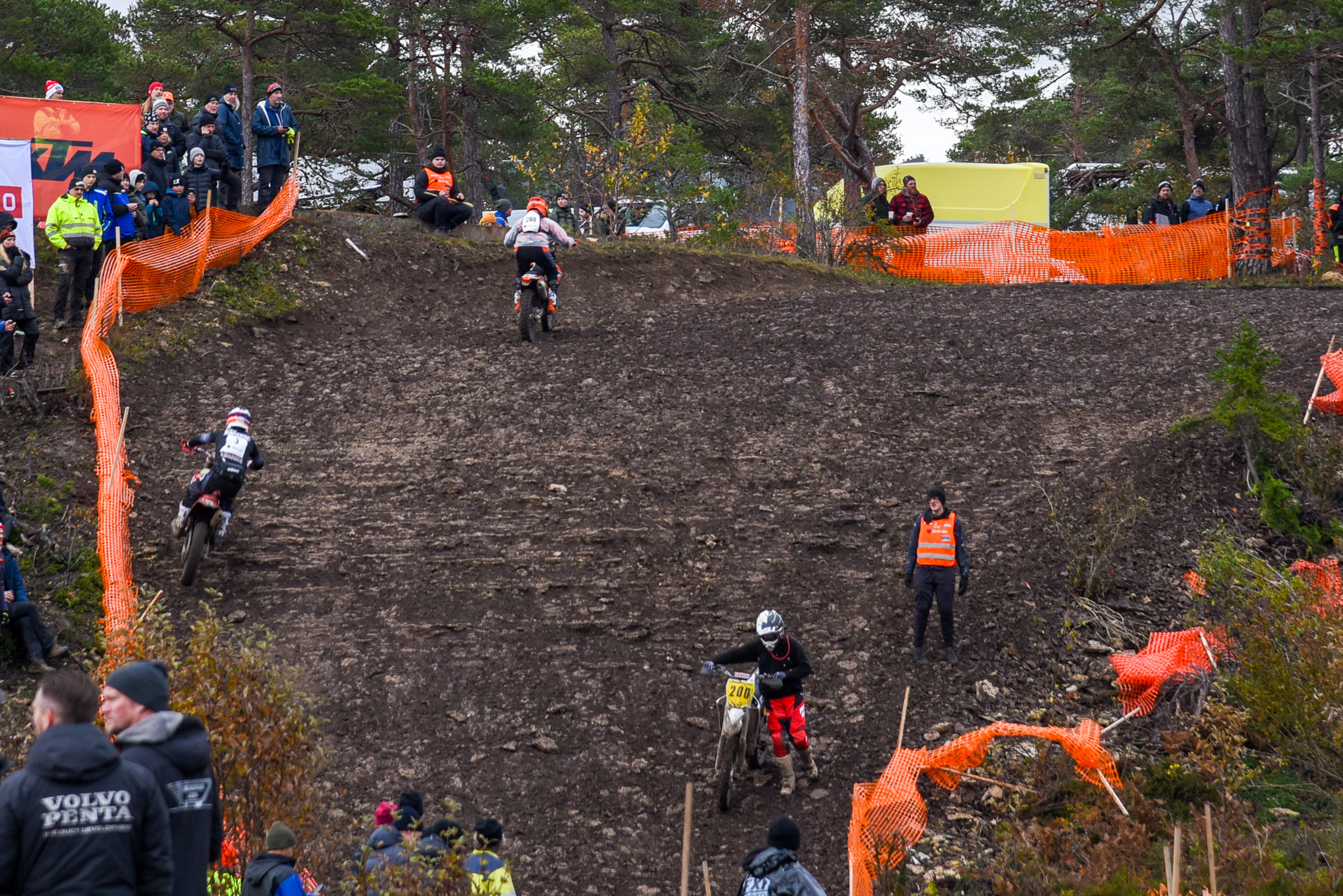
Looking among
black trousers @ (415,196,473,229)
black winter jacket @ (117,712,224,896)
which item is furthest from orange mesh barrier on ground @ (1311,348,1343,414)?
black trousers @ (415,196,473,229)

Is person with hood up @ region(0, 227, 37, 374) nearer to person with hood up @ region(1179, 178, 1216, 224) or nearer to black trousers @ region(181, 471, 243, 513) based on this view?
black trousers @ region(181, 471, 243, 513)

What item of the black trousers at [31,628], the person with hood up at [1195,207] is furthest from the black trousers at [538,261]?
the person with hood up at [1195,207]

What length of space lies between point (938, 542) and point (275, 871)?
6.09 meters

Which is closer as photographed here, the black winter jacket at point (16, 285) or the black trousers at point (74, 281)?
the black winter jacket at point (16, 285)

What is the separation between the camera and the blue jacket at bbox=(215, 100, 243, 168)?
18.2m

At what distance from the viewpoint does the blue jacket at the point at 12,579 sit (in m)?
9.49

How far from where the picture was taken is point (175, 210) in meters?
17.5

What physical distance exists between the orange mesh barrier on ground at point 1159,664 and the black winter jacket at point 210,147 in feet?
47.5

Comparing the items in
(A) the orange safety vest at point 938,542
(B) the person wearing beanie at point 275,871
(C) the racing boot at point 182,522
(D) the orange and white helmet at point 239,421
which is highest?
(D) the orange and white helmet at point 239,421

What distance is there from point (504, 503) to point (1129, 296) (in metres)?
11.1

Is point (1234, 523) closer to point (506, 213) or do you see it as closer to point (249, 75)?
point (506, 213)

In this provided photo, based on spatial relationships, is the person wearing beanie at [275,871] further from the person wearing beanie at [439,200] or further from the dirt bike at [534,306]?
the person wearing beanie at [439,200]

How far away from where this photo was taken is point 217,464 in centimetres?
1088

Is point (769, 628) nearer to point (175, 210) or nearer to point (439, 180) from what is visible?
point (175, 210)
